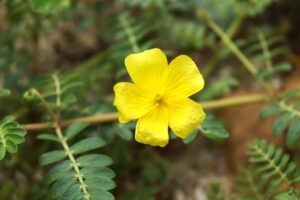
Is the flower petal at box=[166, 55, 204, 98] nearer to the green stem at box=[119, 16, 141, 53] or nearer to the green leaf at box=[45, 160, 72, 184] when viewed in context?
the green leaf at box=[45, 160, 72, 184]

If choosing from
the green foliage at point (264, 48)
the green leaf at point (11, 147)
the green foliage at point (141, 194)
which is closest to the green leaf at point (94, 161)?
the green leaf at point (11, 147)

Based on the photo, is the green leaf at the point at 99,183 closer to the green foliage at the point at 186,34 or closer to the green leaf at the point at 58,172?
the green leaf at the point at 58,172

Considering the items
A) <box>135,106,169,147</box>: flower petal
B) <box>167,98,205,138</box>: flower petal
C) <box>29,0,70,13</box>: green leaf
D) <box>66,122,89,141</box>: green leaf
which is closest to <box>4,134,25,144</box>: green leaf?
<box>66,122,89,141</box>: green leaf

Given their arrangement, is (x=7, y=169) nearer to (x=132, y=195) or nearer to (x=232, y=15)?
(x=132, y=195)

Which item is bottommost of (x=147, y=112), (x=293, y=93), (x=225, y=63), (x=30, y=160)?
(x=147, y=112)

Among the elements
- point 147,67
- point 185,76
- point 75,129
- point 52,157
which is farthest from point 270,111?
point 52,157

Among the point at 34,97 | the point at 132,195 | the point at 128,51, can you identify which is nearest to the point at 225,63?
the point at 128,51
